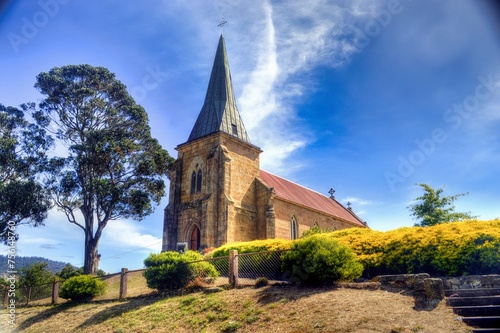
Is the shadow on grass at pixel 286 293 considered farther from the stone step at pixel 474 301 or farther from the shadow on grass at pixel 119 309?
the shadow on grass at pixel 119 309

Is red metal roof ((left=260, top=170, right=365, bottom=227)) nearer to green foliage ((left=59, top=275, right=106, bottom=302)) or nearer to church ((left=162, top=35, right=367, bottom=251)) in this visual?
church ((left=162, top=35, right=367, bottom=251))

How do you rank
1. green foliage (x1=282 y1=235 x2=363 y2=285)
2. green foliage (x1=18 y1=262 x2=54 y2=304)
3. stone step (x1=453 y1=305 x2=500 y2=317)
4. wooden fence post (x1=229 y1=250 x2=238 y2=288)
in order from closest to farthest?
stone step (x1=453 y1=305 x2=500 y2=317), green foliage (x1=282 y1=235 x2=363 y2=285), wooden fence post (x1=229 y1=250 x2=238 y2=288), green foliage (x1=18 y1=262 x2=54 y2=304)

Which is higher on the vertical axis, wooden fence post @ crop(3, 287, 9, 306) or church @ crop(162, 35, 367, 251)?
church @ crop(162, 35, 367, 251)

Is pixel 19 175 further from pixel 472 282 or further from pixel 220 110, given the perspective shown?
pixel 472 282

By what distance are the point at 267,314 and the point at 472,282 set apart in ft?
18.3

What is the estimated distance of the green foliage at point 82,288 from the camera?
16.7 metres

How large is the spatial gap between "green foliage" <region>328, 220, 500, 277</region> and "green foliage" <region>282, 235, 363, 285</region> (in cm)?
96

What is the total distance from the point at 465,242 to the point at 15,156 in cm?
2847

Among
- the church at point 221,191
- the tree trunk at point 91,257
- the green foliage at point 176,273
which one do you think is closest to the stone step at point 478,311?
the green foliage at point 176,273

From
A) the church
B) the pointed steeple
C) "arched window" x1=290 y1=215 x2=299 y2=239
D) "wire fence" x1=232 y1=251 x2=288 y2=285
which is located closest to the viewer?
"wire fence" x1=232 y1=251 x2=288 y2=285

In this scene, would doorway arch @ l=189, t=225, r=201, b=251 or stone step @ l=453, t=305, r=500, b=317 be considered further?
doorway arch @ l=189, t=225, r=201, b=251

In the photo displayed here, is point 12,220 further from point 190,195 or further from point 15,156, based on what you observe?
point 190,195

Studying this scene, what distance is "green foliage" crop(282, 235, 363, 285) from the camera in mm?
11023

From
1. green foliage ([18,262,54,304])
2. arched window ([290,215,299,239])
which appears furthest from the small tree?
green foliage ([18,262,54,304])
